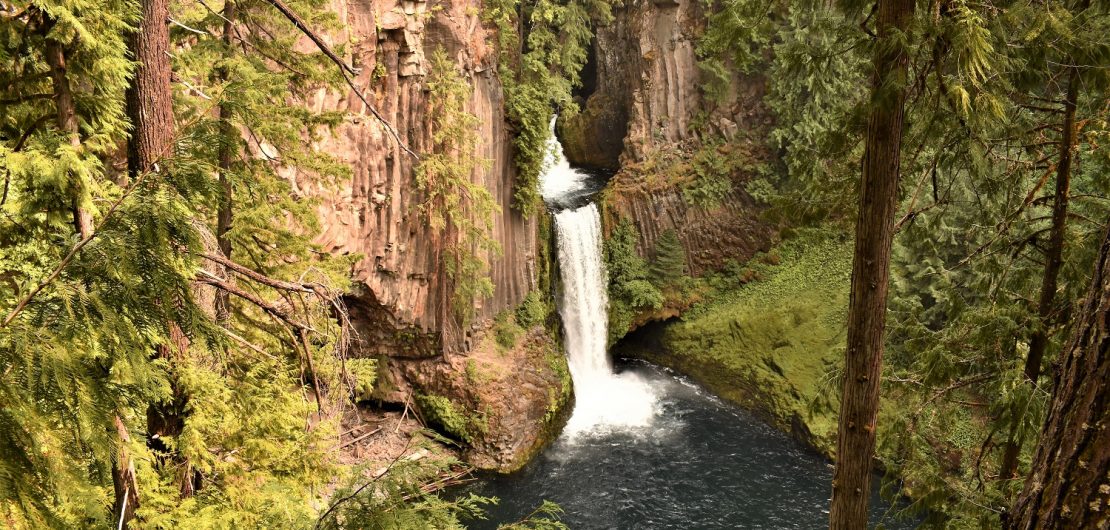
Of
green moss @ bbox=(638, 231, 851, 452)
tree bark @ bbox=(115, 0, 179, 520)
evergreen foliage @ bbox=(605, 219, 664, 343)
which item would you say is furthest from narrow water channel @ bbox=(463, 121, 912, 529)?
tree bark @ bbox=(115, 0, 179, 520)

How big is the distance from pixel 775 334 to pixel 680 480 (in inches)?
247

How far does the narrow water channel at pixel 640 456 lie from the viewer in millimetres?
13547

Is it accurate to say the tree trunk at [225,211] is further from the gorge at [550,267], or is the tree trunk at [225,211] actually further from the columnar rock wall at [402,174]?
the columnar rock wall at [402,174]

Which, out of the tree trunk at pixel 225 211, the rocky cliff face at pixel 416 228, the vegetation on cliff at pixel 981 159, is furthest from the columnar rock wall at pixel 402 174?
the vegetation on cliff at pixel 981 159

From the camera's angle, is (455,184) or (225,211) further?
(455,184)

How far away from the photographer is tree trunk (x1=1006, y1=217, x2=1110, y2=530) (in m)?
2.03

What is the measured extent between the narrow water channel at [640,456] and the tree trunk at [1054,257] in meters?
6.22

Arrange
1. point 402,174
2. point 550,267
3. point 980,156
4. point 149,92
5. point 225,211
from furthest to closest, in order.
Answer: point 550,267 < point 402,174 < point 225,211 < point 980,156 < point 149,92

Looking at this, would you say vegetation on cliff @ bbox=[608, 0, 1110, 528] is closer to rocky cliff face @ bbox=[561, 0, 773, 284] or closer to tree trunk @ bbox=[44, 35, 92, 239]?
tree trunk @ bbox=[44, 35, 92, 239]

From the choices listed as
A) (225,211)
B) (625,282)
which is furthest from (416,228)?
(625,282)

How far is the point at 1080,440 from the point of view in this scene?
2.10m

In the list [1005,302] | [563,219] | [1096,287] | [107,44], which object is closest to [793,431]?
[563,219]

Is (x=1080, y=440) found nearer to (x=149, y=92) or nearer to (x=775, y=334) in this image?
(x=149, y=92)

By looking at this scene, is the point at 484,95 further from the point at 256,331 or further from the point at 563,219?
the point at 256,331
